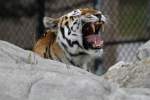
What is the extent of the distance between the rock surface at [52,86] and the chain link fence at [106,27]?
4130mm

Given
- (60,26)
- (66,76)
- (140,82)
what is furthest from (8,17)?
(66,76)

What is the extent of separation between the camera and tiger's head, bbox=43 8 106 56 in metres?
4.59

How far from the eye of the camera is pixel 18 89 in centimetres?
271

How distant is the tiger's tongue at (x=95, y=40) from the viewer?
181 inches

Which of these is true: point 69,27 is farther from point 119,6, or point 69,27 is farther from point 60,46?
point 119,6

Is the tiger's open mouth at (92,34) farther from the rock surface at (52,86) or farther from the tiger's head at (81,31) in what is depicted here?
the rock surface at (52,86)

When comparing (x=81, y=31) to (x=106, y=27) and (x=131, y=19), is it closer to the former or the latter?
(x=106, y=27)

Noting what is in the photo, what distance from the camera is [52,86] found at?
8.99 ft

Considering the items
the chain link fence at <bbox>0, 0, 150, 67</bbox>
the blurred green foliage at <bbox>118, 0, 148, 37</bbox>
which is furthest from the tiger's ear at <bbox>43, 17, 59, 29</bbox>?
the blurred green foliage at <bbox>118, 0, 148, 37</bbox>

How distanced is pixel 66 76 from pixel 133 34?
4738mm

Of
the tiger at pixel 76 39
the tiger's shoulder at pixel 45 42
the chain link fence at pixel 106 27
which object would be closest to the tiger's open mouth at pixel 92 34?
the tiger at pixel 76 39

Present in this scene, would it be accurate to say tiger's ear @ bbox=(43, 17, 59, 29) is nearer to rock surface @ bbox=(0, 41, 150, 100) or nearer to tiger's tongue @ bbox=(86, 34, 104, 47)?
tiger's tongue @ bbox=(86, 34, 104, 47)

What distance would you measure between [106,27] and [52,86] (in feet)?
15.4

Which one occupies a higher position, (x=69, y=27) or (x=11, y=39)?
(x=69, y=27)
